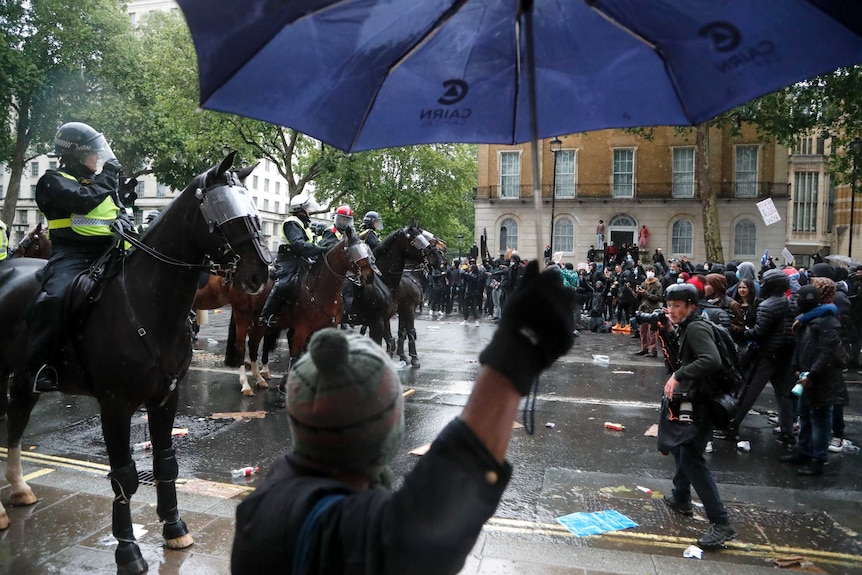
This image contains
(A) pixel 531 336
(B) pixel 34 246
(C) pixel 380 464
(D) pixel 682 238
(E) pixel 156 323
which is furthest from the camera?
(D) pixel 682 238

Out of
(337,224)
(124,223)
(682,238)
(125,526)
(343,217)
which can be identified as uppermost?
(682,238)

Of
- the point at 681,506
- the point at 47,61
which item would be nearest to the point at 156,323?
the point at 681,506

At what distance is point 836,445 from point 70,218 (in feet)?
27.0

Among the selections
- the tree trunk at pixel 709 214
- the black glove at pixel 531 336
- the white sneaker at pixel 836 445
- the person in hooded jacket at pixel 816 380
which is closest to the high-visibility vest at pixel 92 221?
the black glove at pixel 531 336

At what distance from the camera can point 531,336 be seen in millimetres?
1236

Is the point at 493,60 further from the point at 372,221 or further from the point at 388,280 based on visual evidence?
the point at 372,221

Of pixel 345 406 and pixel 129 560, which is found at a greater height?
pixel 345 406

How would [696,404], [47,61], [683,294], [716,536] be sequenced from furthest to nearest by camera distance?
[47,61]
[683,294]
[696,404]
[716,536]

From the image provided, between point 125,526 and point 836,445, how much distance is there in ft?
24.6

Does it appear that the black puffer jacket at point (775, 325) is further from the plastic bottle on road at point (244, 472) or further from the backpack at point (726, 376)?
the plastic bottle on road at point (244, 472)

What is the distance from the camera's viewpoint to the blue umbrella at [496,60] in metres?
2.02

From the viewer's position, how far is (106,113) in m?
28.1

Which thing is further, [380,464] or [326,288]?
[326,288]

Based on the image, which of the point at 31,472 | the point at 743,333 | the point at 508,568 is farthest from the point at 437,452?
the point at 743,333
